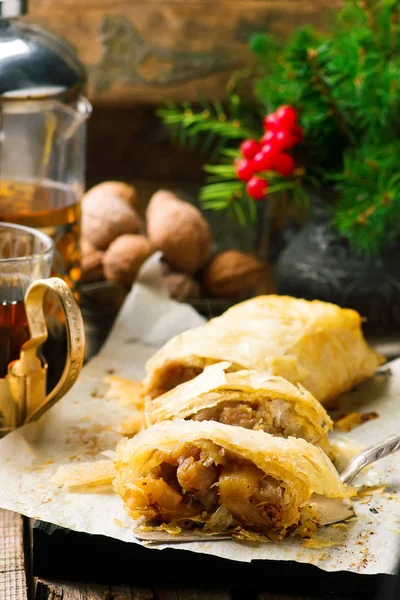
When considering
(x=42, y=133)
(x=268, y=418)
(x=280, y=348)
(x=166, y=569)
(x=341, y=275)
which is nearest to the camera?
(x=166, y=569)

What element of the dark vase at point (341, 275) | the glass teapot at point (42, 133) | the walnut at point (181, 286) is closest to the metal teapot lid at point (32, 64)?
the glass teapot at point (42, 133)

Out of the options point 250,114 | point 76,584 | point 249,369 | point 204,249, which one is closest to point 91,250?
point 204,249

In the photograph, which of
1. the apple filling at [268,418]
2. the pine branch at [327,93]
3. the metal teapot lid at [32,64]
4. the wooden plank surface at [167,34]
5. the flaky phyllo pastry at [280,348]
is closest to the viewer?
the apple filling at [268,418]

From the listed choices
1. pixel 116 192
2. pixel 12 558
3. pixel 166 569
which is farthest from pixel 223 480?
pixel 116 192

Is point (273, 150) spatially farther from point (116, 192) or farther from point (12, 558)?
point (12, 558)

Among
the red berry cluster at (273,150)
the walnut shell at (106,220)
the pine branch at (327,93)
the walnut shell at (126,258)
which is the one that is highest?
the pine branch at (327,93)

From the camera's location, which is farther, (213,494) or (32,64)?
(32,64)

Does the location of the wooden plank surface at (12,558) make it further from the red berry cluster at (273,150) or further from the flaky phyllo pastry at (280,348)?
the red berry cluster at (273,150)
